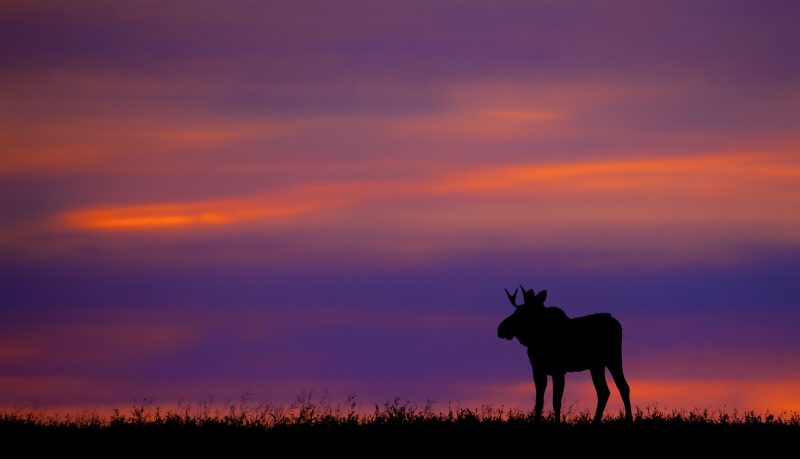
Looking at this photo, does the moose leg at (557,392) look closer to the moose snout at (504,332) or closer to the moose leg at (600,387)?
the moose leg at (600,387)

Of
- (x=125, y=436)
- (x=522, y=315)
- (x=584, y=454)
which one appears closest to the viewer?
(x=584, y=454)

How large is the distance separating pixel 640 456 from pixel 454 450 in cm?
291

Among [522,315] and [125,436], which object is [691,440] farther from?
[125,436]

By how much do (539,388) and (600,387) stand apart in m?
1.48

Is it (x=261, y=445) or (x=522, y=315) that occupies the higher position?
Result: (x=522, y=315)

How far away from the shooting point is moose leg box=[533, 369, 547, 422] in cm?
2291

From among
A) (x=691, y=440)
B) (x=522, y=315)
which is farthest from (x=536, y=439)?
(x=522, y=315)

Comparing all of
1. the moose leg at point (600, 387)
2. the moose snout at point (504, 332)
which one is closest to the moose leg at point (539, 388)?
the moose snout at point (504, 332)

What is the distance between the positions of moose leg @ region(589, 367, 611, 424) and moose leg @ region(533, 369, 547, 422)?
1.13 metres

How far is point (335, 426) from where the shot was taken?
20875mm

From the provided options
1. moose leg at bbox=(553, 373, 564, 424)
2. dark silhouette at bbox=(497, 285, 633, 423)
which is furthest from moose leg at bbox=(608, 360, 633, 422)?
moose leg at bbox=(553, 373, 564, 424)

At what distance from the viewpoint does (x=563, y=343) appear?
2400cm

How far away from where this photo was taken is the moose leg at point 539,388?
22906 mm

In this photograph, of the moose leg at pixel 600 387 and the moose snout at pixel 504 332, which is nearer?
the moose leg at pixel 600 387
